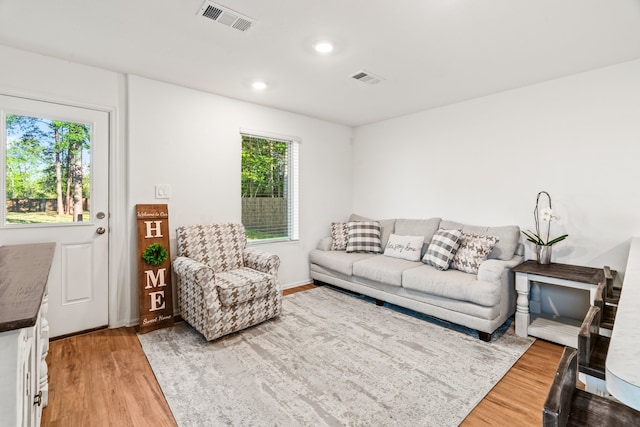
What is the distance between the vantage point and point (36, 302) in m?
1.00

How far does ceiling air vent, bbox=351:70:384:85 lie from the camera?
2.85 metres

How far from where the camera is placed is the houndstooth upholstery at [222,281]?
2547 mm

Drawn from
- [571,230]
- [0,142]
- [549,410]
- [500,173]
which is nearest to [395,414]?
[549,410]

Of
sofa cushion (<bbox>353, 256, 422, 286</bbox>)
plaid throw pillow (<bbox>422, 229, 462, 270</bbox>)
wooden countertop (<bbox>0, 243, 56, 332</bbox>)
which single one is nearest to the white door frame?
wooden countertop (<bbox>0, 243, 56, 332</bbox>)

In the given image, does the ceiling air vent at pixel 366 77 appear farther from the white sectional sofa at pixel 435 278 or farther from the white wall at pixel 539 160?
the white sectional sofa at pixel 435 278

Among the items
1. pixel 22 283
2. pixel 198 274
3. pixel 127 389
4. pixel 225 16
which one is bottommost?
pixel 127 389

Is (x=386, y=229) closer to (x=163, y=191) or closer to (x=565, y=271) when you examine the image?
(x=565, y=271)

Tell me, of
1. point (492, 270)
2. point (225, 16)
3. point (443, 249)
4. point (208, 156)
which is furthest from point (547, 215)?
point (208, 156)

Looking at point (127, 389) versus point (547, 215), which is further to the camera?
point (547, 215)

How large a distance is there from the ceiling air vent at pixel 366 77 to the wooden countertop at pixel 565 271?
2196 mm

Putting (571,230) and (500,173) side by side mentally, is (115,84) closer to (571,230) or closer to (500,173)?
(500,173)

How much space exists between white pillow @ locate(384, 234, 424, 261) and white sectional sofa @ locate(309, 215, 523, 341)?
0.06 m

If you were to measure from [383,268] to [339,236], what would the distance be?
1114 mm

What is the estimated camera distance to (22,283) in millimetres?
1230
